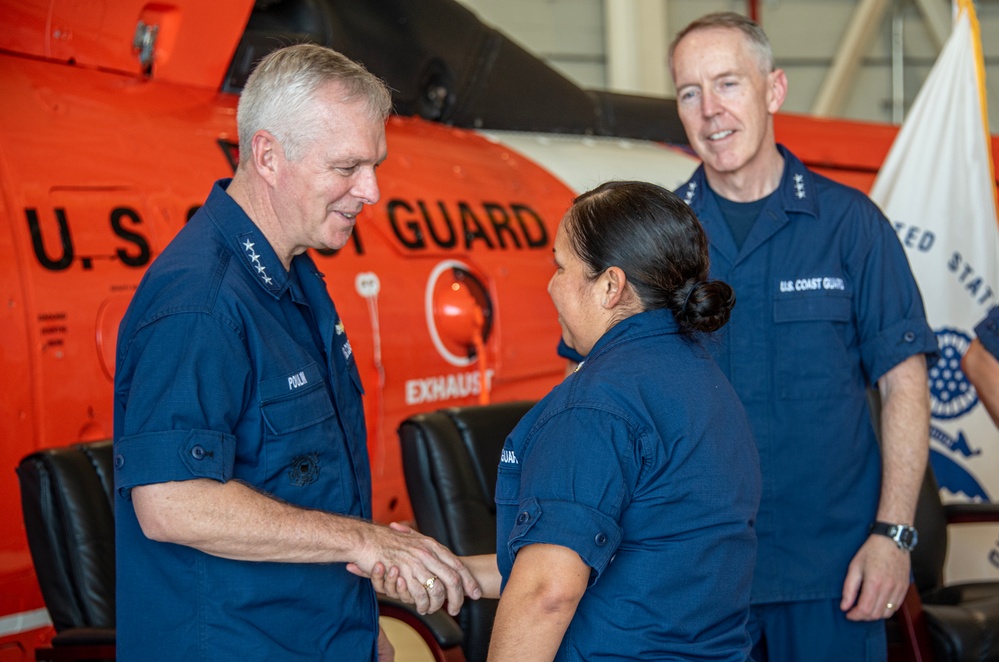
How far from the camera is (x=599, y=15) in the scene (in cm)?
945

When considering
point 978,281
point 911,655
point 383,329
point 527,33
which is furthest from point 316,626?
point 527,33

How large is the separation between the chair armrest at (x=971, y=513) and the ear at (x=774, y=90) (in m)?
1.45

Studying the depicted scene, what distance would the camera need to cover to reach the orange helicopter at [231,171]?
2.14m

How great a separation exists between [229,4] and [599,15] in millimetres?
7165

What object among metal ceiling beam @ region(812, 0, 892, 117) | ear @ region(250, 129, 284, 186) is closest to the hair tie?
ear @ region(250, 129, 284, 186)

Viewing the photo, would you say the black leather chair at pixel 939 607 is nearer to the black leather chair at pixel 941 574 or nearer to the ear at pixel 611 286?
the black leather chair at pixel 941 574

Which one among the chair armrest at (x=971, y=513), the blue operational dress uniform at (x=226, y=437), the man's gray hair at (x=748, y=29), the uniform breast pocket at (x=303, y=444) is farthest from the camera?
the chair armrest at (x=971, y=513)

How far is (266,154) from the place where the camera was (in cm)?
146

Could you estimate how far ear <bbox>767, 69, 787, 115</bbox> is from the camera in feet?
6.86

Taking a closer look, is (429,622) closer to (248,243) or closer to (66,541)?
(66,541)

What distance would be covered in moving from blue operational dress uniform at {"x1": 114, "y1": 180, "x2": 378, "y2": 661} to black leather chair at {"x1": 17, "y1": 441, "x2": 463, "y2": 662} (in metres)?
0.48

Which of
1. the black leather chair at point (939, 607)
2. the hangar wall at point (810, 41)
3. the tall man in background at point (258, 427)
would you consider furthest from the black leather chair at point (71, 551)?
the hangar wall at point (810, 41)

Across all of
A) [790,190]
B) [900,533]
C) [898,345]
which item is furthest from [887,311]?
[900,533]

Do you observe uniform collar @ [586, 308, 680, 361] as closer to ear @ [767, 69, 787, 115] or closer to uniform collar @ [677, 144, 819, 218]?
uniform collar @ [677, 144, 819, 218]
